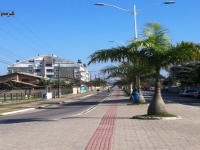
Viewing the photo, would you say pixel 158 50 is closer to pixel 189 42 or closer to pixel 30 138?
pixel 189 42

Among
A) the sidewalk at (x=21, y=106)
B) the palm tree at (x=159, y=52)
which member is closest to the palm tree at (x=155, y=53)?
the palm tree at (x=159, y=52)

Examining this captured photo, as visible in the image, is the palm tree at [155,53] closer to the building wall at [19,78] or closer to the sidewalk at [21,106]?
the sidewalk at [21,106]

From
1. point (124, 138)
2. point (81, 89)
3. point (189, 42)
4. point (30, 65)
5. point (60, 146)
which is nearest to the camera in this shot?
point (60, 146)

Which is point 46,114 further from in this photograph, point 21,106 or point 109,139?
point 109,139

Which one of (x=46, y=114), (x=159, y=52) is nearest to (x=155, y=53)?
(x=159, y=52)

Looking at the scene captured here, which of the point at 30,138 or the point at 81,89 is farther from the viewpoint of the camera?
the point at 81,89

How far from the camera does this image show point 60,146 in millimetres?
10125

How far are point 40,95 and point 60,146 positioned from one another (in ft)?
186

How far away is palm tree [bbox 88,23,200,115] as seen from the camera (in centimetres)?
1756

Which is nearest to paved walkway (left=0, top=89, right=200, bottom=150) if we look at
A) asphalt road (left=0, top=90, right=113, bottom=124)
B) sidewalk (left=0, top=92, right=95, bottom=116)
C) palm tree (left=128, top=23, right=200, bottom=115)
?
palm tree (left=128, top=23, right=200, bottom=115)

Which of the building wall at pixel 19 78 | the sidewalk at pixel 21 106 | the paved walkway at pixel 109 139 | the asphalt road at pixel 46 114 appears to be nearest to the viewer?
the paved walkway at pixel 109 139

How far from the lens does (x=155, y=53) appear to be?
703 inches

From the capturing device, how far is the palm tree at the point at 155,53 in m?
17.6

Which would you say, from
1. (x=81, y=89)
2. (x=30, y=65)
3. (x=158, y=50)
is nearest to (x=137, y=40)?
(x=158, y=50)
